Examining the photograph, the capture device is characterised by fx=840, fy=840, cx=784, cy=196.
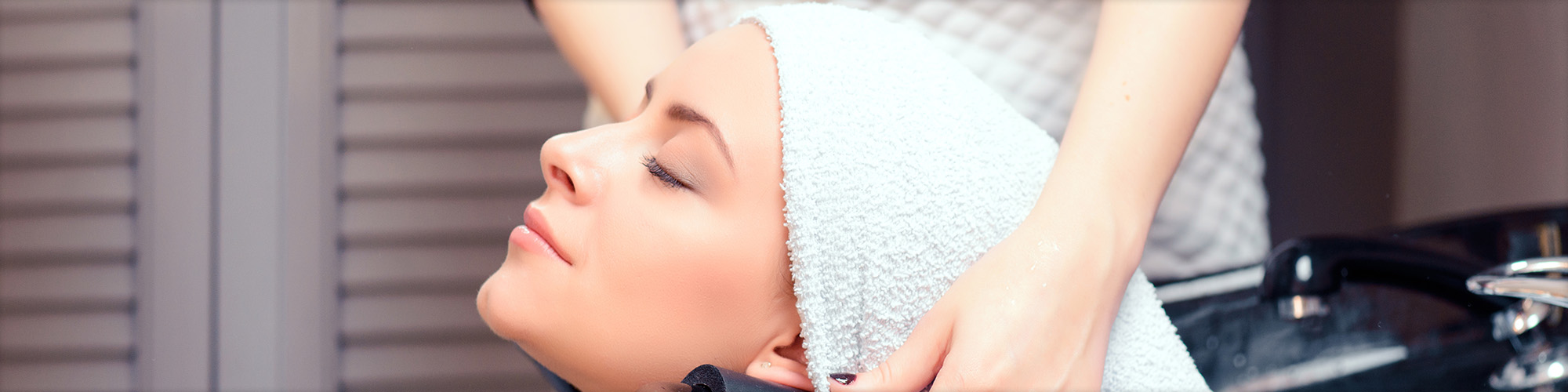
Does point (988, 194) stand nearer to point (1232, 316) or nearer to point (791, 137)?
point (791, 137)

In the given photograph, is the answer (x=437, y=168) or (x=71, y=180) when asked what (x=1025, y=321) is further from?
(x=71, y=180)

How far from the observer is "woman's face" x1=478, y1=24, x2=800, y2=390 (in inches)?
18.3

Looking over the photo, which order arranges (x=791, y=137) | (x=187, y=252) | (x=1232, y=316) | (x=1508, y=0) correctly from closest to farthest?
(x=791, y=137), (x=1232, y=316), (x=187, y=252), (x=1508, y=0)

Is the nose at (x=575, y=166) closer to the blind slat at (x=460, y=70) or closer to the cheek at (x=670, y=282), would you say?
the cheek at (x=670, y=282)

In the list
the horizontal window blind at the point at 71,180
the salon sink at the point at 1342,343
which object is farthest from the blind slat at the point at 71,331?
the salon sink at the point at 1342,343

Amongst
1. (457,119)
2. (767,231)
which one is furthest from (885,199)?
(457,119)

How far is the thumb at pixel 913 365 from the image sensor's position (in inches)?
16.2

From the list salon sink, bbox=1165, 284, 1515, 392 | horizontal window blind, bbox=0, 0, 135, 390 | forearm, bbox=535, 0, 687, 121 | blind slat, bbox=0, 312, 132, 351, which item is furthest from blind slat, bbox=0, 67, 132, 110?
salon sink, bbox=1165, 284, 1515, 392

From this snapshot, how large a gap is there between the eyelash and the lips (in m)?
0.07

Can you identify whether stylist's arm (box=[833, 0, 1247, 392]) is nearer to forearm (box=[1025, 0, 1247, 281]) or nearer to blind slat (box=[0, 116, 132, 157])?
forearm (box=[1025, 0, 1247, 281])

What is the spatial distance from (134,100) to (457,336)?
484 millimetres

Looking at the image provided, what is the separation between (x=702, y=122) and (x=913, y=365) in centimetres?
18

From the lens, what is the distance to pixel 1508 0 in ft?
3.68

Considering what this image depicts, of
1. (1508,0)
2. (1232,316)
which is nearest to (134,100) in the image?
(1232,316)
